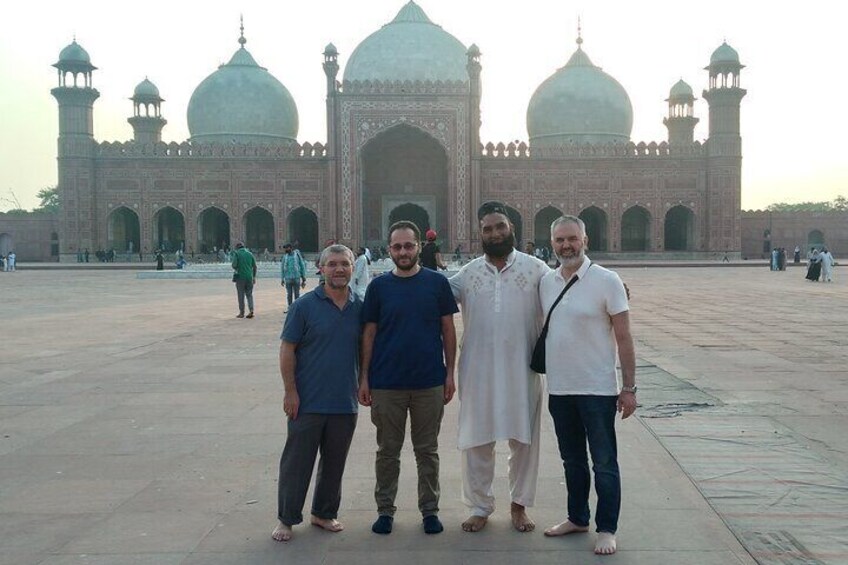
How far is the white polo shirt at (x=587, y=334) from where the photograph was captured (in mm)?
2625

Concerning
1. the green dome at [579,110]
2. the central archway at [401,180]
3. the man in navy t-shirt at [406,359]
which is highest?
the green dome at [579,110]

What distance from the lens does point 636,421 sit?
Answer: 13.3 feet

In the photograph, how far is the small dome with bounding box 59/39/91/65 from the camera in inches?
1162

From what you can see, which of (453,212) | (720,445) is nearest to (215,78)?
(453,212)

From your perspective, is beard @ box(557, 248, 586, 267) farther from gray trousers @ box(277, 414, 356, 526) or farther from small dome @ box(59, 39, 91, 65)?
small dome @ box(59, 39, 91, 65)

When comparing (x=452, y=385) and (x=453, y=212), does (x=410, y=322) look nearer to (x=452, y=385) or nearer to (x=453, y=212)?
(x=452, y=385)

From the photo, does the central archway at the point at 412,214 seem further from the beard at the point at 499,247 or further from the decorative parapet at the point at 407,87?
the beard at the point at 499,247

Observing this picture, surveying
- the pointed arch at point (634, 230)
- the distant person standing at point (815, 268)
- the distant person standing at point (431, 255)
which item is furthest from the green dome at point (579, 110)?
the distant person standing at point (431, 255)

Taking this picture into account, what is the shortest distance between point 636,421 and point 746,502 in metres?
1.26

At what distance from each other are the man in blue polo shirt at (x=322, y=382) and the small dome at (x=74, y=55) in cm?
3085

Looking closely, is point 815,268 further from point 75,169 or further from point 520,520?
point 75,169

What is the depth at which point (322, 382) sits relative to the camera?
270cm

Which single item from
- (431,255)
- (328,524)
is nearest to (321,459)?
(328,524)

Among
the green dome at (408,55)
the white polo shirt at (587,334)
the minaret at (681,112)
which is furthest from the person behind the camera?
A: the minaret at (681,112)
